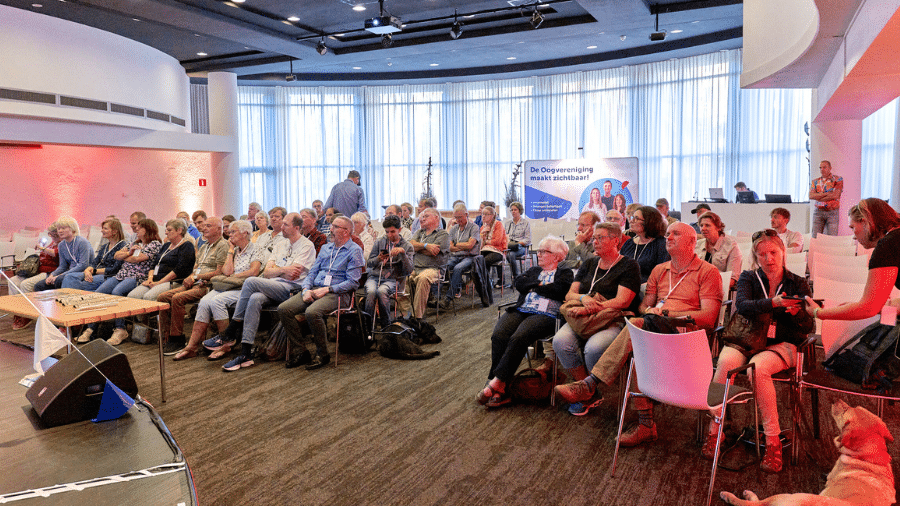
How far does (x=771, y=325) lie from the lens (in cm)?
357

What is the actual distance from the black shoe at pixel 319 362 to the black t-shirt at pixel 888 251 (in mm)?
4199

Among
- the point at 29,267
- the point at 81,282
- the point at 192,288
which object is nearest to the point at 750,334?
the point at 192,288

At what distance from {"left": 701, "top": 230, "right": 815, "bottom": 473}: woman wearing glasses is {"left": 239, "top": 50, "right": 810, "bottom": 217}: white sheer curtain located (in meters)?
10.4

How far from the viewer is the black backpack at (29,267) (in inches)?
312

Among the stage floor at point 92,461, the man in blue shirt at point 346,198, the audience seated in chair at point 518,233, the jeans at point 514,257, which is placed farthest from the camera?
the man in blue shirt at point 346,198

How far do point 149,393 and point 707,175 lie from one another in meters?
12.2

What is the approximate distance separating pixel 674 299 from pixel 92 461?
3.24 metres

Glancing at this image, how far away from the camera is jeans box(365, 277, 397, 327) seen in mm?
6250

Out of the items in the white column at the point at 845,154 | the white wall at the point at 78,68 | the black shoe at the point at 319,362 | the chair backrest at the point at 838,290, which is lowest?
the black shoe at the point at 319,362

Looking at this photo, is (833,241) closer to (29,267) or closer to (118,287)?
(118,287)

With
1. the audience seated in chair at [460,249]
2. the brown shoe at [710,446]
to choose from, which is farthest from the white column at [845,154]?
the brown shoe at [710,446]

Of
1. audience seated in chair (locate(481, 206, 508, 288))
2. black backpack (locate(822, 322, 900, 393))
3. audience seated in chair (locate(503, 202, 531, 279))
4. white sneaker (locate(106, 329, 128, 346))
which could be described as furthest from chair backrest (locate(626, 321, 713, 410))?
audience seated in chair (locate(503, 202, 531, 279))

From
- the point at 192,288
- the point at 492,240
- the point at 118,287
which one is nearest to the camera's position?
the point at 192,288

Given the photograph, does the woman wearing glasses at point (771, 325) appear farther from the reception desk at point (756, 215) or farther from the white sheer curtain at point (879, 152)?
the white sheer curtain at point (879, 152)
